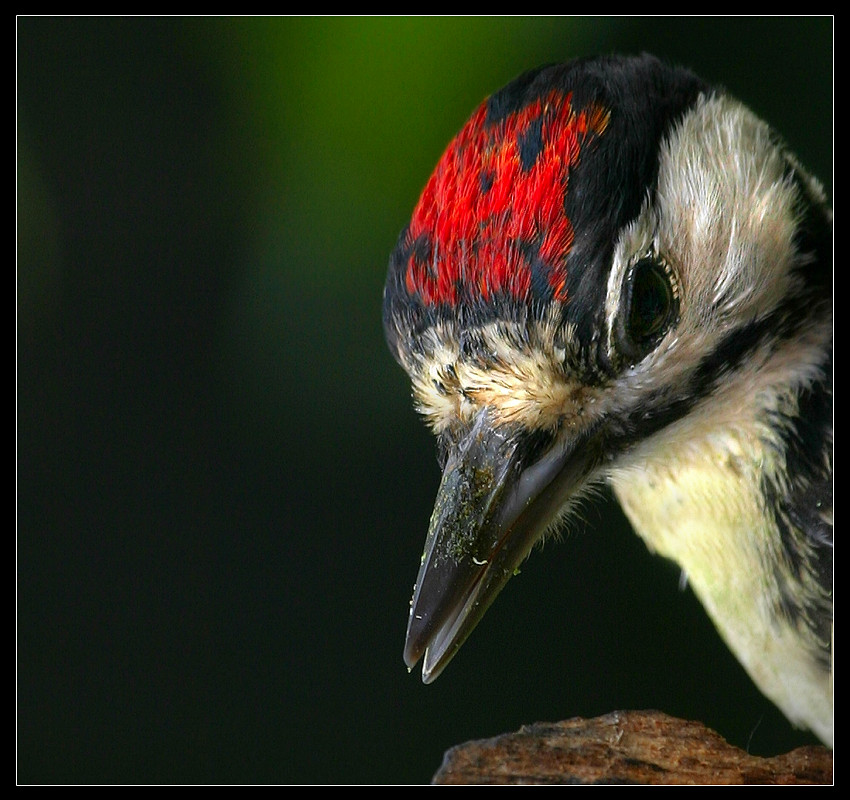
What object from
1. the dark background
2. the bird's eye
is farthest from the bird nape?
the dark background

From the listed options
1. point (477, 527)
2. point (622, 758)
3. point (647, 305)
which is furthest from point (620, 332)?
point (622, 758)

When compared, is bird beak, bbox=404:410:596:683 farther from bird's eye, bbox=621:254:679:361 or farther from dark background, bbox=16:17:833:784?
dark background, bbox=16:17:833:784

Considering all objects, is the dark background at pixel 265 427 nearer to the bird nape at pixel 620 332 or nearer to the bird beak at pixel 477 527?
the bird nape at pixel 620 332

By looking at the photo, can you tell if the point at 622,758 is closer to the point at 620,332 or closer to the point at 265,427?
the point at 620,332

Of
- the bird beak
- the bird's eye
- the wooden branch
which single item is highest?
the bird's eye

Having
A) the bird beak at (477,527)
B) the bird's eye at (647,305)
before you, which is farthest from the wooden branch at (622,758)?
the bird's eye at (647,305)

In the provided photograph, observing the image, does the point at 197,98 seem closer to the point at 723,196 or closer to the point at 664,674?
the point at 723,196

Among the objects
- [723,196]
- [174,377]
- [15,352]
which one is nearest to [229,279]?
[174,377]
